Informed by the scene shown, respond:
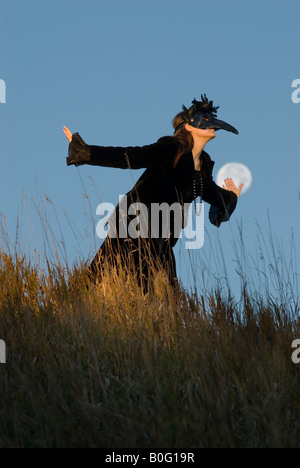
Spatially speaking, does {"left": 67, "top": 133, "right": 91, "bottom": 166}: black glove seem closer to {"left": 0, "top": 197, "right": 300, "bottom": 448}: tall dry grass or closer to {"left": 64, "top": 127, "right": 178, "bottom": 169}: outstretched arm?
{"left": 64, "top": 127, "right": 178, "bottom": 169}: outstretched arm

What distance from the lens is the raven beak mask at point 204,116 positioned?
5.12m

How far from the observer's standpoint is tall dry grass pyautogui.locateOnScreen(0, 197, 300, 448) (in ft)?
9.82

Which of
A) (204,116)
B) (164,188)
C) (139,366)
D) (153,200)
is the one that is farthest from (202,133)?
(139,366)

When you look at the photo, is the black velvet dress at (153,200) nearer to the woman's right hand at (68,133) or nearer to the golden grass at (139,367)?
the golden grass at (139,367)

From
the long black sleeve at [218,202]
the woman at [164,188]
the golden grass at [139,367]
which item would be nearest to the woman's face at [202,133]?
the woman at [164,188]

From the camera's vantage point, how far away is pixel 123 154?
16.1 feet

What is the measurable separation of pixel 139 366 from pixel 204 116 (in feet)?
7.54

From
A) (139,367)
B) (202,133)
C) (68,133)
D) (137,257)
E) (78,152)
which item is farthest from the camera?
(137,257)

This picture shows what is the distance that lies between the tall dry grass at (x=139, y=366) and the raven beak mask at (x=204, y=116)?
124cm

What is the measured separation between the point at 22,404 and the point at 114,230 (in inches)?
82.9

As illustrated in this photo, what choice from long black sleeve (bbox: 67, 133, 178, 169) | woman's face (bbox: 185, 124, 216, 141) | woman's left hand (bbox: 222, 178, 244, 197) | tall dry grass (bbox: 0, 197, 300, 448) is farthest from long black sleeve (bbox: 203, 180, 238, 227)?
tall dry grass (bbox: 0, 197, 300, 448)

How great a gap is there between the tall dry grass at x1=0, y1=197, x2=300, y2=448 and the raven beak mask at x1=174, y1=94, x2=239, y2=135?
1239 mm

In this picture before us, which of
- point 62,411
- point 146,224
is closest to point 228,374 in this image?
point 62,411

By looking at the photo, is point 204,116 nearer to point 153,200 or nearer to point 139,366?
point 153,200
